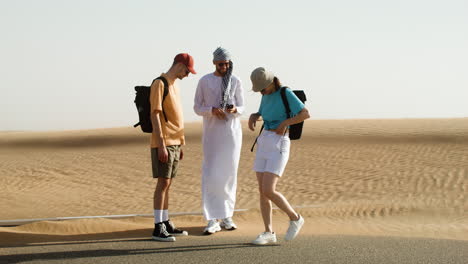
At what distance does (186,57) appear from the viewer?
22.6 ft

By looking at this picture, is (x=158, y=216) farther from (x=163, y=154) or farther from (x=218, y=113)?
(x=218, y=113)

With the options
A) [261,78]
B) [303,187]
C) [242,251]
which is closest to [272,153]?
[261,78]

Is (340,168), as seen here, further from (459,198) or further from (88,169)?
(88,169)

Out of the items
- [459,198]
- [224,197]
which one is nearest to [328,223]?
[224,197]

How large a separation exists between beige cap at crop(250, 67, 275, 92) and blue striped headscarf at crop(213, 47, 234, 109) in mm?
849

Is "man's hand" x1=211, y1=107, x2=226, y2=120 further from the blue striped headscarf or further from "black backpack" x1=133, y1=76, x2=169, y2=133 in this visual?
"black backpack" x1=133, y1=76, x2=169, y2=133

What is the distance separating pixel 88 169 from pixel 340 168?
9122 millimetres

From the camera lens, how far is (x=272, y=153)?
629 cm

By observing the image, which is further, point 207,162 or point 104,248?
point 207,162

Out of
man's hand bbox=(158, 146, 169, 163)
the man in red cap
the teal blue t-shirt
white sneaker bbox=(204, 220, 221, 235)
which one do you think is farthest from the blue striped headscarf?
white sneaker bbox=(204, 220, 221, 235)

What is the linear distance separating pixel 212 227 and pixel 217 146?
0.98 meters

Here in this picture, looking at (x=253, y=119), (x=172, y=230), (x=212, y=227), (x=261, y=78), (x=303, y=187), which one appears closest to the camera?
(x=261, y=78)

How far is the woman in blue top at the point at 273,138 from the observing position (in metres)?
6.24

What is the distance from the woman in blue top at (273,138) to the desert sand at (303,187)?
0.84 meters
